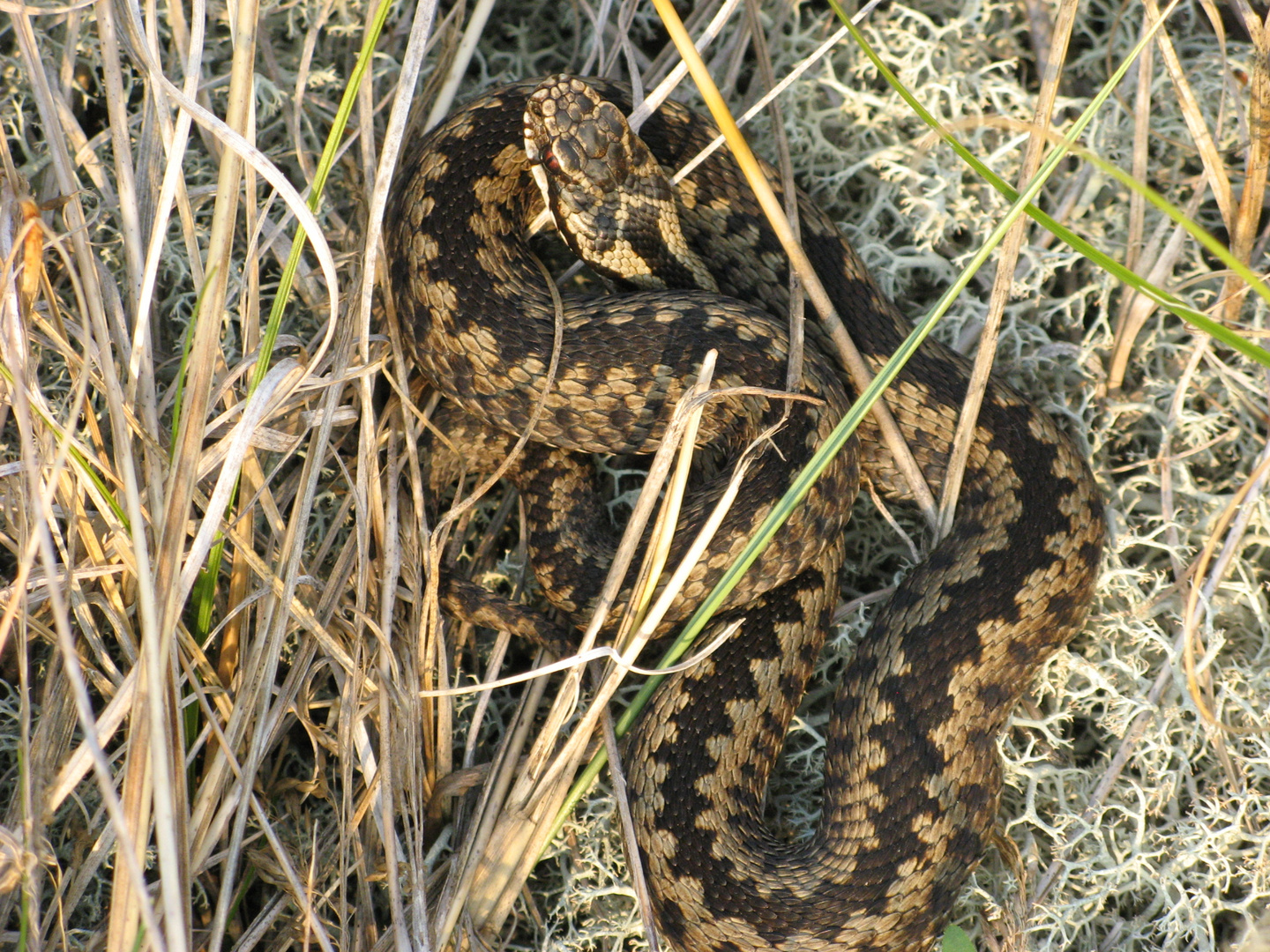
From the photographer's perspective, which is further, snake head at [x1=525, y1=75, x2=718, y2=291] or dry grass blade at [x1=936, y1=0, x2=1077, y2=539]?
snake head at [x1=525, y1=75, x2=718, y2=291]

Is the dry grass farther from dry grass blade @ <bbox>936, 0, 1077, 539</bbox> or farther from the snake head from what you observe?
the snake head

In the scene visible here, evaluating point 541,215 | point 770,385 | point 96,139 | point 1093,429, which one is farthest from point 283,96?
point 1093,429

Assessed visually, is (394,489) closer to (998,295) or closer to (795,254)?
(795,254)

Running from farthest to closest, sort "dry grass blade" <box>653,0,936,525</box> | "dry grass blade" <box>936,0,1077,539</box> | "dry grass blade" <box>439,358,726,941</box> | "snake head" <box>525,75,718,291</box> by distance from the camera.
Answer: "snake head" <box>525,75,718,291</box> < "dry grass blade" <box>936,0,1077,539</box> < "dry grass blade" <box>439,358,726,941</box> < "dry grass blade" <box>653,0,936,525</box>

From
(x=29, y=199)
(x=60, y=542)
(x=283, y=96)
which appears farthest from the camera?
(x=283, y=96)

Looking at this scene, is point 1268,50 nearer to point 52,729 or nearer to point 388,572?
point 388,572

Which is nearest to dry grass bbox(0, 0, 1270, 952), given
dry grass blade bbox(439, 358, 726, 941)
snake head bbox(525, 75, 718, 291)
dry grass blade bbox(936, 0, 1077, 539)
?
dry grass blade bbox(439, 358, 726, 941)

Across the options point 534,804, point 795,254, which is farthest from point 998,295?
point 534,804

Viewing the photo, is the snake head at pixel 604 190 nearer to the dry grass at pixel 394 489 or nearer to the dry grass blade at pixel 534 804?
the dry grass at pixel 394 489
